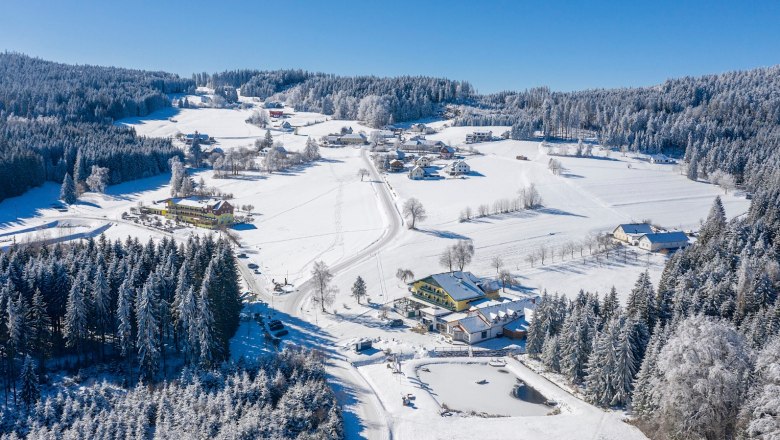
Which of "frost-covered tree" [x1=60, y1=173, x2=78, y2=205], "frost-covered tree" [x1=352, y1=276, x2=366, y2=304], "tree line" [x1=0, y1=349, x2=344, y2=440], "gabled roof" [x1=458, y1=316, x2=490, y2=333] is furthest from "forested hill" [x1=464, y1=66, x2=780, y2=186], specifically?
"frost-covered tree" [x1=60, y1=173, x2=78, y2=205]

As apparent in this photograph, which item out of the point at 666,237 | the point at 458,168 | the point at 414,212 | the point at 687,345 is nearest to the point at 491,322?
the point at 687,345

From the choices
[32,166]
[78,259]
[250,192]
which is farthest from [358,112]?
[78,259]

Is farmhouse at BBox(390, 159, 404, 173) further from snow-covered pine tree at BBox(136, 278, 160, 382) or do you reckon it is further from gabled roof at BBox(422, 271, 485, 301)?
snow-covered pine tree at BBox(136, 278, 160, 382)

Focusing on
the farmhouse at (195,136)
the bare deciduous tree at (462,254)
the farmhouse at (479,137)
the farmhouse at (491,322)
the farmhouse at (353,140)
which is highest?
the farmhouse at (479,137)

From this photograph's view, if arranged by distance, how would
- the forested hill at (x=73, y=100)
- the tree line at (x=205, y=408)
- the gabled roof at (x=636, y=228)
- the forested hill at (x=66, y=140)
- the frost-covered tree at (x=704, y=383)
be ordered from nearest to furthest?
the frost-covered tree at (x=704, y=383) < the tree line at (x=205, y=408) < the gabled roof at (x=636, y=228) < the forested hill at (x=66, y=140) < the forested hill at (x=73, y=100)

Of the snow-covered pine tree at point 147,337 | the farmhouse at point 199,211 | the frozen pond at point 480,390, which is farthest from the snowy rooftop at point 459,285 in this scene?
the farmhouse at point 199,211

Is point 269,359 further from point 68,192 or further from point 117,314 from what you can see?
point 68,192

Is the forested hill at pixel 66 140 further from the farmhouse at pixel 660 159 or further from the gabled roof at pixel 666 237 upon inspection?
the farmhouse at pixel 660 159
